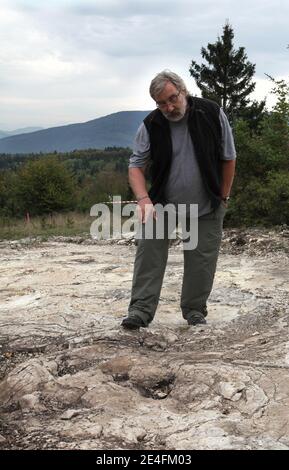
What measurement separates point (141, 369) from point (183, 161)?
53.9 inches

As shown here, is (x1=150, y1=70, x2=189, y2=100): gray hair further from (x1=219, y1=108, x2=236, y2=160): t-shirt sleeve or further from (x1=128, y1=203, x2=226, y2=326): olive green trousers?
(x1=128, y1=203, x2=226, y2=326): olive green trousers

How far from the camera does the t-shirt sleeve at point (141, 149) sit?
3371 millimetres

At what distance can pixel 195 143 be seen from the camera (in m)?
3.35

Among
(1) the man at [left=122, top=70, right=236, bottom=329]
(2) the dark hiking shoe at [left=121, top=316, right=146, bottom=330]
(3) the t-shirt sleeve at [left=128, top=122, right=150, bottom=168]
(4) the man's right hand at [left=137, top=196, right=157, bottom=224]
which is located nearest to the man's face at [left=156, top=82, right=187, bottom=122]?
(1) the man at [left=122, top=70, right=236, bottom=329]

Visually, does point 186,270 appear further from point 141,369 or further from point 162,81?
point 162,81

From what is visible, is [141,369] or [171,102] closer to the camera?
[141,369]

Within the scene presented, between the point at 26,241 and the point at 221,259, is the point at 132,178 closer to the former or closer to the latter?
the point at 221,259

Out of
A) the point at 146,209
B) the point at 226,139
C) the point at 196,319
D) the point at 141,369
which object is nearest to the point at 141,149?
the point at 146,209

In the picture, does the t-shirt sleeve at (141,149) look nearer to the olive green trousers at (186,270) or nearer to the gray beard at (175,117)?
the gray beard at (175,117)

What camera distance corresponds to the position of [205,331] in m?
3.62

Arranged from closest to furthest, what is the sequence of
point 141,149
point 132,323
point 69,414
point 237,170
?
point 69,414 → point 141,149 → point 132,323 → point 237,170

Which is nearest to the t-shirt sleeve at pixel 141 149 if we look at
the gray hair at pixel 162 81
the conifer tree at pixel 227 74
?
the gray hair at pixel 162 81

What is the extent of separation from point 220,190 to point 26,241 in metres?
6.45

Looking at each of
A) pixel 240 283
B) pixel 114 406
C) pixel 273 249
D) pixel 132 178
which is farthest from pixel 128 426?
pixel 273 249
